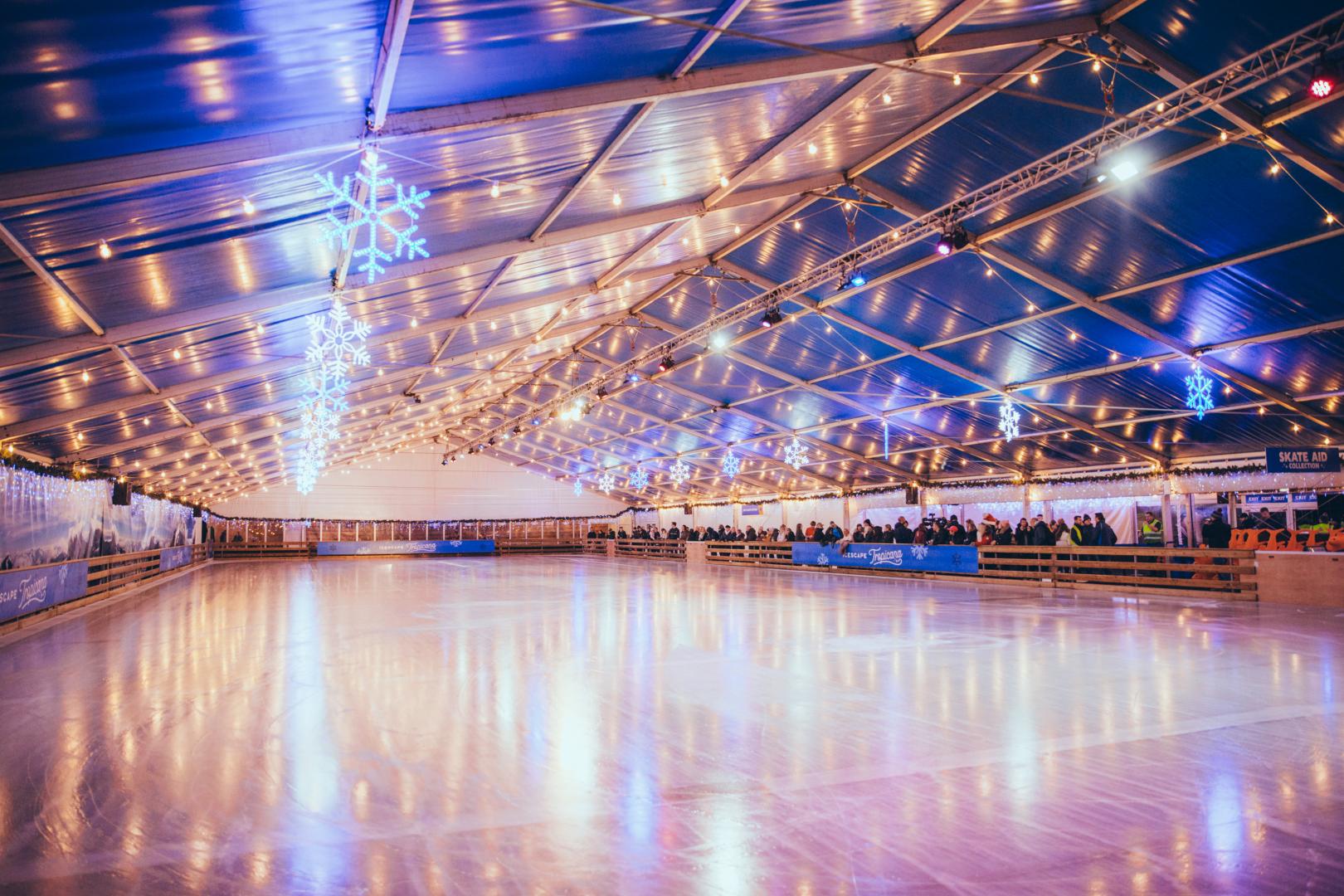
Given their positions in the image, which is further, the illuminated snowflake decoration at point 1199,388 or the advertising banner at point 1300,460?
the advertising banner at point 1300,460

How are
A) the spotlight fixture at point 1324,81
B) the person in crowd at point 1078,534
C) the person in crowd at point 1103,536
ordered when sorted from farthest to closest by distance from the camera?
1. the person in crowd at point 1078,534
2. the person in crowd at point 1103,536
3. the spotlight fixture at point 1324,81

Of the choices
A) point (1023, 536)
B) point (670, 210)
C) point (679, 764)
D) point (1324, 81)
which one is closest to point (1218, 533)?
point (1023, 536)

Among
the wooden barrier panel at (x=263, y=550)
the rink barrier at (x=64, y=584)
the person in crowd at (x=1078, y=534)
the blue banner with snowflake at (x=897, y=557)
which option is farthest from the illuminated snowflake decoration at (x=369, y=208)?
the wooden barrier panel at (x=263, y=550)

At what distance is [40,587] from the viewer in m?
10.4

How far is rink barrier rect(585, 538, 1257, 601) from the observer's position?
42.0 feet

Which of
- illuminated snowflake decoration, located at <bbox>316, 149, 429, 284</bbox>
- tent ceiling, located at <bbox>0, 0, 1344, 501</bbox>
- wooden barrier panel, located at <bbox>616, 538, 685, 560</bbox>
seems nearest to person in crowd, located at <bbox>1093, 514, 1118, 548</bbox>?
tent ceiling, located at <bbox>0, 0, 1344, 501</bbox>

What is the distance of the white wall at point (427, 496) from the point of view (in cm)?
3500

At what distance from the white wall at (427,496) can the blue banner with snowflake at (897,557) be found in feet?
63.1

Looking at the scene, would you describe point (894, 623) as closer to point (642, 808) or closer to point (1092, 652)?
point (1092, 652)

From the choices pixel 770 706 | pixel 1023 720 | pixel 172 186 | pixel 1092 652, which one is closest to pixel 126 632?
pixel 172 186

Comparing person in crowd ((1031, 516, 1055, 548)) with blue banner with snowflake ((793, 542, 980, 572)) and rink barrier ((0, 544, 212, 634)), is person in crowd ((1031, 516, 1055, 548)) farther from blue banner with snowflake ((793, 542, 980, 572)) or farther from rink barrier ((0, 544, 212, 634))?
rink barrier ((0, 544, 212, 634))

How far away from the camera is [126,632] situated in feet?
30.2

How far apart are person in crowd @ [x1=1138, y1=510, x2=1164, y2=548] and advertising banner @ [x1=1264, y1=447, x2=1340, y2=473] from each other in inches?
219

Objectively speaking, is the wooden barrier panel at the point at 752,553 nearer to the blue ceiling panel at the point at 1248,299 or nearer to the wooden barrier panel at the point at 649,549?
the wooden barrier panel at the point at 649,549
